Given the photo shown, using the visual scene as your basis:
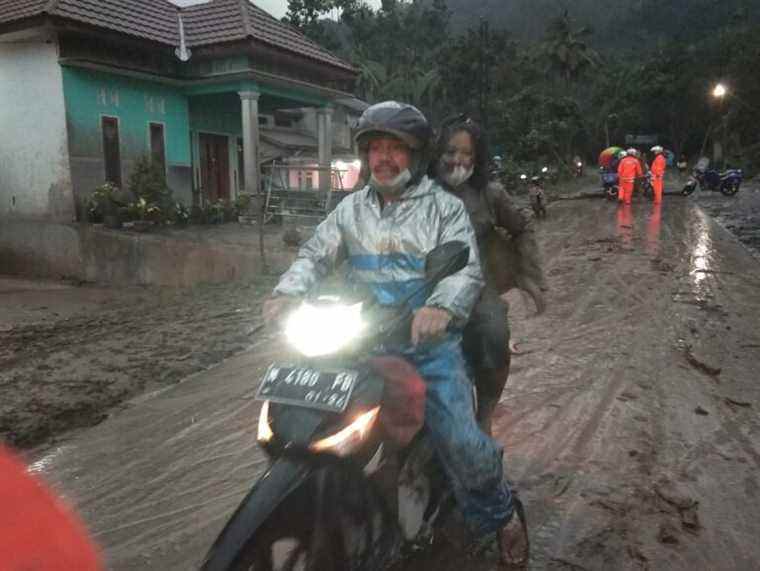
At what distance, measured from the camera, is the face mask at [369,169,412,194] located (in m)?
2.39

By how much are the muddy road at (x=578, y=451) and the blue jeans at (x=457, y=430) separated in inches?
19.6

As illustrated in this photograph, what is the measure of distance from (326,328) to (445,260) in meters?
0.54

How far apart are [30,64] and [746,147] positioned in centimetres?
4426

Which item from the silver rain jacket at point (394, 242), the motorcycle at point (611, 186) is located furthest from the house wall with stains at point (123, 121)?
the motorcycle at point (611, 186)

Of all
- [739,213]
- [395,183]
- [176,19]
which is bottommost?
[739,213]

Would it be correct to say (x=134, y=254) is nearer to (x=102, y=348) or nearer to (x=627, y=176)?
(x=102, y=348)

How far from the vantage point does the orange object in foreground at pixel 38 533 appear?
2.72m

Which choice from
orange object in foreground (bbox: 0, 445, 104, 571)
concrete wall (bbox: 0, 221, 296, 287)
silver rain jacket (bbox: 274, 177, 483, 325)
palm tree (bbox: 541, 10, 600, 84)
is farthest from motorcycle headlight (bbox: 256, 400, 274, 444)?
palm tree (bbox: 541, 10, 600, 84)

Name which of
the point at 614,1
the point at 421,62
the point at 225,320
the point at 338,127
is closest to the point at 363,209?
the point at 225,320

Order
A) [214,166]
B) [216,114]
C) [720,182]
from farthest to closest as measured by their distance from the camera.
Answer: [720,182] → [214,166] → [216,114]

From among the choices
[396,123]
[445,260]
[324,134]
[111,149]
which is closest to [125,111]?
[111,149]

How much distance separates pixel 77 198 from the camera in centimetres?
1330

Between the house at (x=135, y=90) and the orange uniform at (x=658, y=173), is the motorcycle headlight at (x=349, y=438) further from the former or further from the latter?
the orange uniform at (x=658, y=173)

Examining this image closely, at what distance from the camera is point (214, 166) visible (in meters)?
17.8
